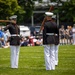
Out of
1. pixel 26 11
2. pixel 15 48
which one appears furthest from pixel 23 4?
pixel 15 48

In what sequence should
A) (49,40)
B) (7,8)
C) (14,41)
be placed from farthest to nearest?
(7,8)
(14,41)
(49,40)

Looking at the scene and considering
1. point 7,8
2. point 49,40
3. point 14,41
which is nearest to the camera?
point 49,40

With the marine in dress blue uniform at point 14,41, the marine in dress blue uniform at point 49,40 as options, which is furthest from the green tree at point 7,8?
the marine in dress blue uniform at point 49,40

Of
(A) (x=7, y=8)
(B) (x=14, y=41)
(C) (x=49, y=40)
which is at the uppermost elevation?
(C) (x=49, y=40)

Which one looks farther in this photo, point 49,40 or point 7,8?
point 7,8

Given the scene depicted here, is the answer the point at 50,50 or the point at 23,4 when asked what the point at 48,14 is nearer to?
the point at 50,50

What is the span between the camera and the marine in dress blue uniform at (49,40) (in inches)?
680

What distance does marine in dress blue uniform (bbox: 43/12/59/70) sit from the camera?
17.3 metres

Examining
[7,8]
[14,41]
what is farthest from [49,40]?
[7,8]

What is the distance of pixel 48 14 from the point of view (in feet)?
57.3

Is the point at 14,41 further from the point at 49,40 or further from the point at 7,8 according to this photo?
the point at 7,8

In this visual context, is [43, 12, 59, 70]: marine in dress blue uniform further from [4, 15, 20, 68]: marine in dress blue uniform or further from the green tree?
the green tree

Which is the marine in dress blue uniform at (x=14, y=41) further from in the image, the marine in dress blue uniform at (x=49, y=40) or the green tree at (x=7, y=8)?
the green tree at (x=7, y=8)

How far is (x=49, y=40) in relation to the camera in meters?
17.4
